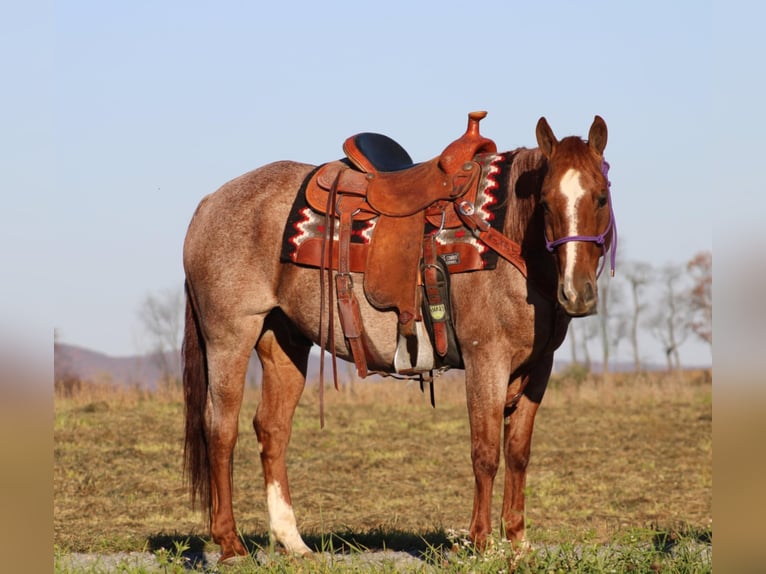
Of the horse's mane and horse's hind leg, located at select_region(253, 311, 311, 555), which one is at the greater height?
the horse's mane

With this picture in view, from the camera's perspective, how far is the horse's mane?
546 centimetres

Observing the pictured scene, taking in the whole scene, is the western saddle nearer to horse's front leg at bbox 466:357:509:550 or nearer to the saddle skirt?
the saddle skirt

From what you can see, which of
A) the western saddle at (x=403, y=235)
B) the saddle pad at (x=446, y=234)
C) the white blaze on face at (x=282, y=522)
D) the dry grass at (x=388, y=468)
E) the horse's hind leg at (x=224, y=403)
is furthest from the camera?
the dry grass at (x=388, y=468)

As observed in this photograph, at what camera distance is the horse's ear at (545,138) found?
17.0 ft

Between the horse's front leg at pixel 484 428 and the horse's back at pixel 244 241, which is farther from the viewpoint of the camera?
the horse's back at pixel 244 241

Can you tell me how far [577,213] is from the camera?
493 centimetres

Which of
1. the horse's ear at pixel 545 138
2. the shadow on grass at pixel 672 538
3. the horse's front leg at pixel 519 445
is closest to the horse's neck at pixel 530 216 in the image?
the horse's ear at pixel 545 138

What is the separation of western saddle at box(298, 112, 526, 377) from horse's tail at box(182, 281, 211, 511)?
44.2 inches

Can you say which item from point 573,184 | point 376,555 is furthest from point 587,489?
point 573,184

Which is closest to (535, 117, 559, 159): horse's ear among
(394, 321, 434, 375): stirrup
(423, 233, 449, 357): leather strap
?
(423, 233, 449, 357): leather strap

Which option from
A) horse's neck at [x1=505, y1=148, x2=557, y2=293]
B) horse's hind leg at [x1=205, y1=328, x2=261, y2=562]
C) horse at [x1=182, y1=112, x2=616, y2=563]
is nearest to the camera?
horse at [x1=182, y1=112, x2=616, y2=563]

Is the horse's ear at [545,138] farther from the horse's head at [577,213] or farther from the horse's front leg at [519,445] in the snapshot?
the horse's front leg at [519,445]
